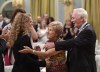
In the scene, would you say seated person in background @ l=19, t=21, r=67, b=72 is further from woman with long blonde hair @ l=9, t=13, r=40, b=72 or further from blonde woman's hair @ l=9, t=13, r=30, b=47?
blonde woman's hair @ l=9, t=13, r=30, b=47

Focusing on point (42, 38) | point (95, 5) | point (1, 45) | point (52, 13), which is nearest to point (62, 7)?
point (52, 13)

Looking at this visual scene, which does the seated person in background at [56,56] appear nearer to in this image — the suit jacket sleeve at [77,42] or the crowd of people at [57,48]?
the crowd of people at [57,48]

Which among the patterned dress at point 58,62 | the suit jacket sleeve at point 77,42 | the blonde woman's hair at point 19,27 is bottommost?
the patterned dress at point 58,62

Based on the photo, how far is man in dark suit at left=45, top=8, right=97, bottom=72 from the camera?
10.7 feet

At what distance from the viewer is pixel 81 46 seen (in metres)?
3.30

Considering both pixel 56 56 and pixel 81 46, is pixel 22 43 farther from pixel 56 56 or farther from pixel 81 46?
pixel 81 46

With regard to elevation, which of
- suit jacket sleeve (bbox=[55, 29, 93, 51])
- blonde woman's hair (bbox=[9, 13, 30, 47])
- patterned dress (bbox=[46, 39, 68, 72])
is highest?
blonde woman's hair (bbox=[9, 13, 30, 47])

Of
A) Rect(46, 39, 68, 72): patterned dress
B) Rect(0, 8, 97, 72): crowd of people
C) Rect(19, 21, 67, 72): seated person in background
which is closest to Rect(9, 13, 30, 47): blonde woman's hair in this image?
Rect(0, 8, 97, 72): crowd of people

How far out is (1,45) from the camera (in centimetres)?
405

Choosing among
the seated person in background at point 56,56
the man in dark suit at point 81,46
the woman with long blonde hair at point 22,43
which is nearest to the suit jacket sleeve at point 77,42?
the man in dark suit at point 81,46

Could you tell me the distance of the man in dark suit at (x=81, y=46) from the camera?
3.26 metres

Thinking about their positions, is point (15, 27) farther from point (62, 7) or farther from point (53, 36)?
point (62, 7)

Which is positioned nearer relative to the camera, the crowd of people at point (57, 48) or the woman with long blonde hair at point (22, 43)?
the crowd of people at point (57, 48)

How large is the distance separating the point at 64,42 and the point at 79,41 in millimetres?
162
